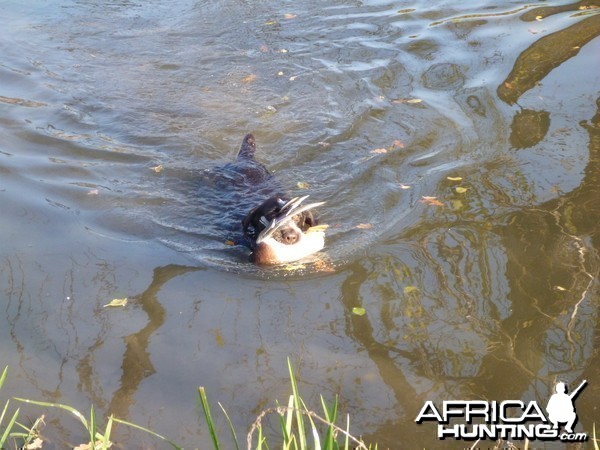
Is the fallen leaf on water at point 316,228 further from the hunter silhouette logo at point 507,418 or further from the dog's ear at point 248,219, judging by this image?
the hunter silhouette logo at point 507,418

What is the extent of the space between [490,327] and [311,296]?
1.26 meters

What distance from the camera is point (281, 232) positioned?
536 centimetres

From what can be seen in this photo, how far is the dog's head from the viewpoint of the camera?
5233mm

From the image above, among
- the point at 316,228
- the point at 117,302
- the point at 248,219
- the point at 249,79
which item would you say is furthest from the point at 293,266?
the point at 249,79

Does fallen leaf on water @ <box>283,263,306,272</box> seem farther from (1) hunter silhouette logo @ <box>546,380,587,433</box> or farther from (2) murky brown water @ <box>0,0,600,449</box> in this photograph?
(1) hunter silhouette logo @ <box>546,380,587,433</box>

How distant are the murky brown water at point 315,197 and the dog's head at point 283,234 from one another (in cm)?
16

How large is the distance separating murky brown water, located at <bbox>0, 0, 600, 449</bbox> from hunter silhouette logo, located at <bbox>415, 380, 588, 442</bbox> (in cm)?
8

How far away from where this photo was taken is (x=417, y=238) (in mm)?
5797

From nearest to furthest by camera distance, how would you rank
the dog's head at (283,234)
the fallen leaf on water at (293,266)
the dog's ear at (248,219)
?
1. the dog's head at (283,234)
2. the fallen leaf on water at (293,266)
3. the dog's ear at (248,219)

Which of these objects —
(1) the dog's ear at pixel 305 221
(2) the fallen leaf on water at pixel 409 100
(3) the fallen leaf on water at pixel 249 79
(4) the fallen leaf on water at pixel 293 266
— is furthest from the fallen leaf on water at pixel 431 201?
(3) the fallen leaf on water at pixel 249 79

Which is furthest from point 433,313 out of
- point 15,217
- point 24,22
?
point 24,22

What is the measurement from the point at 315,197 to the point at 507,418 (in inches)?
129

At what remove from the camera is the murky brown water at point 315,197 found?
4379 mm

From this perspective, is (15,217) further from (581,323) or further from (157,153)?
(581,323)
